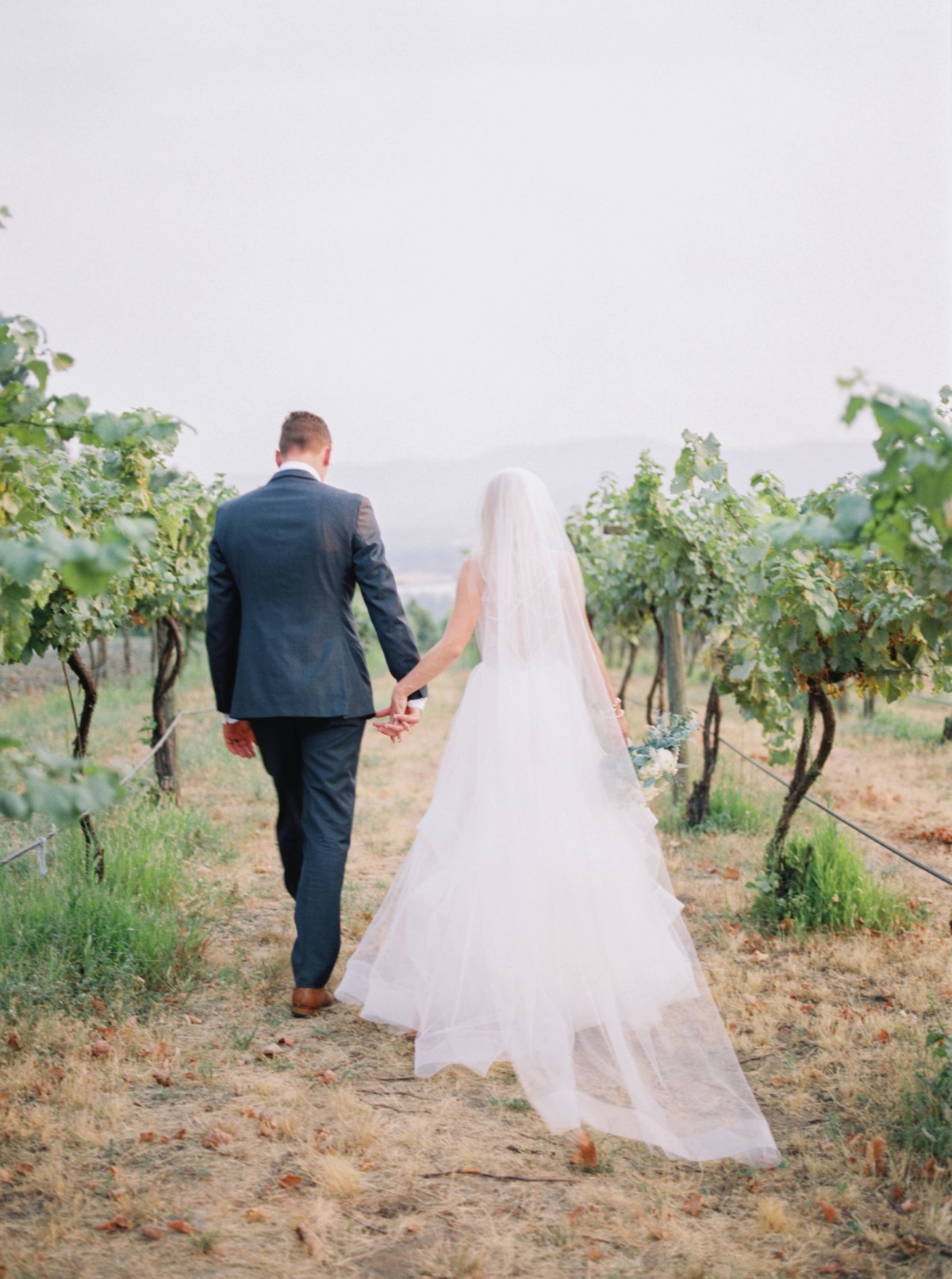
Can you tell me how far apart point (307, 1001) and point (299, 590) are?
145cm

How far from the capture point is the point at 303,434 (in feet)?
12.6

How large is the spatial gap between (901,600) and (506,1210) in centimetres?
252

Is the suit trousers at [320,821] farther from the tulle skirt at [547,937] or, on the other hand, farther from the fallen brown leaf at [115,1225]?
the fallen brown leaf at [115,1225]

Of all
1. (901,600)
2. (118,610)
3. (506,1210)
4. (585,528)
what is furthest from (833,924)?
(585,528)

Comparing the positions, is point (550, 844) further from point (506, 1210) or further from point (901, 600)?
point (901, 600)

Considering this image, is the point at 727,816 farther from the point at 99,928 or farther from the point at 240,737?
the point at 99,928

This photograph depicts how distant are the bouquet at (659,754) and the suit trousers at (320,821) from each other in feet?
3.31

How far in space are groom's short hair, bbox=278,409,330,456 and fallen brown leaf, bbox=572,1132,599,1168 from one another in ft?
7.93

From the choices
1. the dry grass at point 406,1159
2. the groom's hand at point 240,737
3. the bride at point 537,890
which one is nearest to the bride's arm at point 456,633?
the bride at point 537,890

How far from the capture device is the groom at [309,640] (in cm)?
368

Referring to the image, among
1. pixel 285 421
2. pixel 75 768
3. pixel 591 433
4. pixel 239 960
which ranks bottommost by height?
pixel 239 960

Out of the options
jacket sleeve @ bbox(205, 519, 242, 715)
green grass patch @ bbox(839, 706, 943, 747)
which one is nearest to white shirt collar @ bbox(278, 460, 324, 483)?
jacket sleeve @ bbox(205, 519, 242, 715)

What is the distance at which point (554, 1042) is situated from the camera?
10.7 feet

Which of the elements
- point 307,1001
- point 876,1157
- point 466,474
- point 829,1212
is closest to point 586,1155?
point 829,1212
